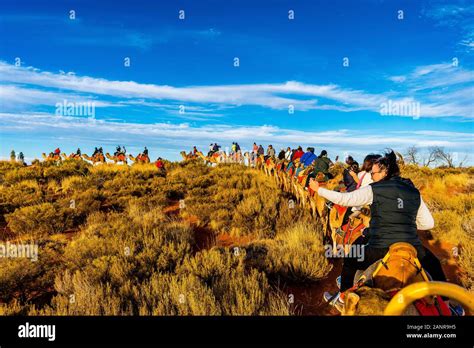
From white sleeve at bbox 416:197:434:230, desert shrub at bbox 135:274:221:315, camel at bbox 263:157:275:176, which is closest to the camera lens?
white sleeve at bbox 416:197:434:230

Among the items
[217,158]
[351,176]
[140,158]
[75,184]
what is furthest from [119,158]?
[351,176]

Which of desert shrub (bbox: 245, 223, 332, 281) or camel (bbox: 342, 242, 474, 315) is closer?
camel (bbox: 342, 242, 474, 315)

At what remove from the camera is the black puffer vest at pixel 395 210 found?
10.6 feet

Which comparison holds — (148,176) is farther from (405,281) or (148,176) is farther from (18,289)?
(405,281)

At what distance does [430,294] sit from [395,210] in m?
1.62

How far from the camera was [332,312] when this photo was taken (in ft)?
16.5

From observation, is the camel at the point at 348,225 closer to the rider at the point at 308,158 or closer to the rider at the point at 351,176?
the rider at the point at 351,176

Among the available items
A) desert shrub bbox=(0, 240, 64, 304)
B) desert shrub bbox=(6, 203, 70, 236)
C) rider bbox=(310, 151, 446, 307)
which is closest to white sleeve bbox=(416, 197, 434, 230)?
rider bbox=(310, 151, 446, 307)

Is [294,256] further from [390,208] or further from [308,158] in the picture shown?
[308,158]

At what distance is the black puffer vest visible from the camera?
127 inches

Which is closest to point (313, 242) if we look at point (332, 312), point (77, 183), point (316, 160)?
point (332, 312)

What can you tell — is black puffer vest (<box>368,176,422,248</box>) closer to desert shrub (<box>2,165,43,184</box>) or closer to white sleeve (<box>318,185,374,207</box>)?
white sleeve (<box>318,185,374,207</box>)

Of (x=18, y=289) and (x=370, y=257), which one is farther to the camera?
(x=18, y=289)
